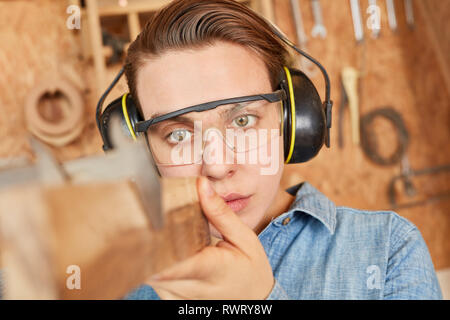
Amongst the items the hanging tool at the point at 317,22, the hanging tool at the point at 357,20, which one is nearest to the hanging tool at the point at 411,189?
the hanging tool at the point at 357,20

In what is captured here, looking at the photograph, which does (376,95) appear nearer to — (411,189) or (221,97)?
(411,189)

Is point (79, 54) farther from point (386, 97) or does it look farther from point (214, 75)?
point (386, 97)

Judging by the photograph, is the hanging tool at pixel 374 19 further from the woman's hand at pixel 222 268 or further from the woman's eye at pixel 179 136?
the woman's hand at pixel 222 268

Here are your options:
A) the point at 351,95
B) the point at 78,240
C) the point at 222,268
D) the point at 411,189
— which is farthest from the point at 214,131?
the point at 411,189

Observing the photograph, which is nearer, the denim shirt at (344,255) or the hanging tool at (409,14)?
the denim shirt at (344,255)

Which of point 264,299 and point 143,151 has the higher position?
point 143,151

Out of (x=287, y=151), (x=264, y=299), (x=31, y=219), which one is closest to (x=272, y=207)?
(x=287, y=151)

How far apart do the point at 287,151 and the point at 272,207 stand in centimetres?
18

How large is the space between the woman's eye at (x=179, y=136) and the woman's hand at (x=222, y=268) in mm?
415

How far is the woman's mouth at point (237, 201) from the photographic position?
0.85m

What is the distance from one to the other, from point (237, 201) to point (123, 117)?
383 millimetres

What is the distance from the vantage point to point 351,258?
3.05 feet

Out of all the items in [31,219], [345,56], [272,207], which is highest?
[345,56]

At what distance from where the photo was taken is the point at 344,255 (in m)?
0.94
